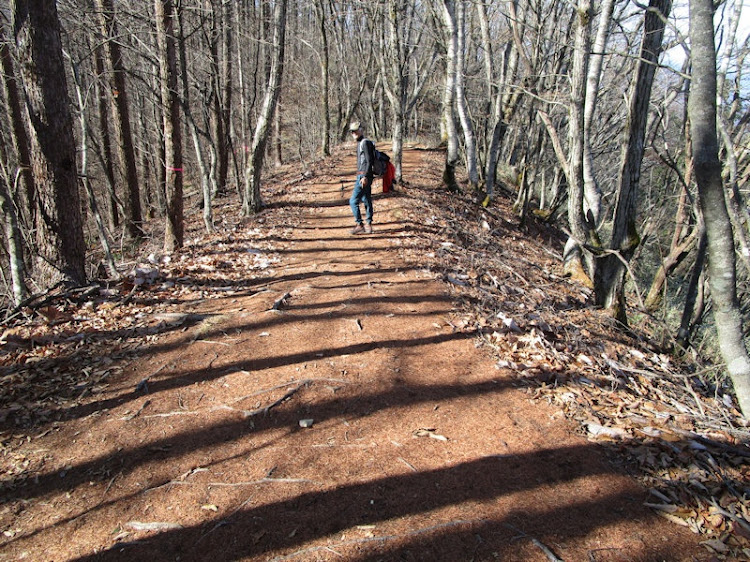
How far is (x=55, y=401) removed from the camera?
384 cm

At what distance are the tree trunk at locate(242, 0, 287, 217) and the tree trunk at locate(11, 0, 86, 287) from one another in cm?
472

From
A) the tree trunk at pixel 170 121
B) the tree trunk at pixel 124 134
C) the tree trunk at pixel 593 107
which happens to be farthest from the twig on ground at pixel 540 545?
the tree trunk at pixel 124 134

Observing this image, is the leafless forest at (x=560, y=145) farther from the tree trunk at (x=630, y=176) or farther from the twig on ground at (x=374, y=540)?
the twig on ground at (x=374, y=540)

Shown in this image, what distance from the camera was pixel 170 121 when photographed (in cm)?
794

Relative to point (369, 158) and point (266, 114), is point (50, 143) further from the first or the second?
point (266, 114)

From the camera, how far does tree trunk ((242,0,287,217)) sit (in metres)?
9.45

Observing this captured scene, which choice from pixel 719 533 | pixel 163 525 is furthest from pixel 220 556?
pixel 719 533

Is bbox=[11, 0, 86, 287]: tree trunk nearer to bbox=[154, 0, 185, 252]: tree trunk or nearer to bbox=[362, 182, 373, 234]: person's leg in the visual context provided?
bbox=[154, 0, 185, 252]: tree trunk

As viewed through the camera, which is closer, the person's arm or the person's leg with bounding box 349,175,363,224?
the person's arm

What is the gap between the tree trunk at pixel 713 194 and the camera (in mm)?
3035

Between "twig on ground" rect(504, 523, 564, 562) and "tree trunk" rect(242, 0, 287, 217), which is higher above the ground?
"tree trunk" rect(242, 0, 287, 217)

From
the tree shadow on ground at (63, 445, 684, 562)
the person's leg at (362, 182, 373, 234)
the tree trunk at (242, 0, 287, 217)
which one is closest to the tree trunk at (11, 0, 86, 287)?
the tree shadow on ground at (63, 445, 684, 562)

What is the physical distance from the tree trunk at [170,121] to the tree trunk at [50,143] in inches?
98.8

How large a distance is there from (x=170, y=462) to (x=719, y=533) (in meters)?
3.96
